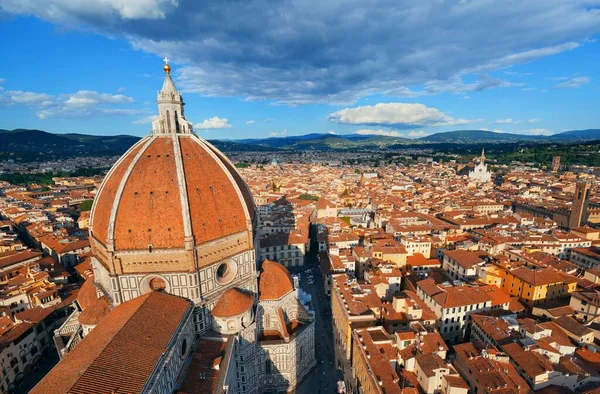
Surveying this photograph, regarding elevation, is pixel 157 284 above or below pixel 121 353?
below

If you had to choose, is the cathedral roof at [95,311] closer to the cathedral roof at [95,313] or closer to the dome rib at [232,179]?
the cathedral roof at [95,313]

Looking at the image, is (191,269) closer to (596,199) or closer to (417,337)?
(417,337)

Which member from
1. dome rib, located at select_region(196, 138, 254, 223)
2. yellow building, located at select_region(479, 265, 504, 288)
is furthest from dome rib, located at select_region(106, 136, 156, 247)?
yellow building, located at select_region(479, 265, 504, 288)

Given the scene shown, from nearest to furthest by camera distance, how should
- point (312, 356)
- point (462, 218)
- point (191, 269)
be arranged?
point (191, 269) < point (312, 356) < point (462, 218)

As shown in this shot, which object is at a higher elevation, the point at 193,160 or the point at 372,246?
the point at 193,160

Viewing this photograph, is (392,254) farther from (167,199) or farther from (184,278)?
(167,199)

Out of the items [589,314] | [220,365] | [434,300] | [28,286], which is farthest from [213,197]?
[589,314]

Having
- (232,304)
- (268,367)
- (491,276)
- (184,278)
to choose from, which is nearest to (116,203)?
(184,278)
